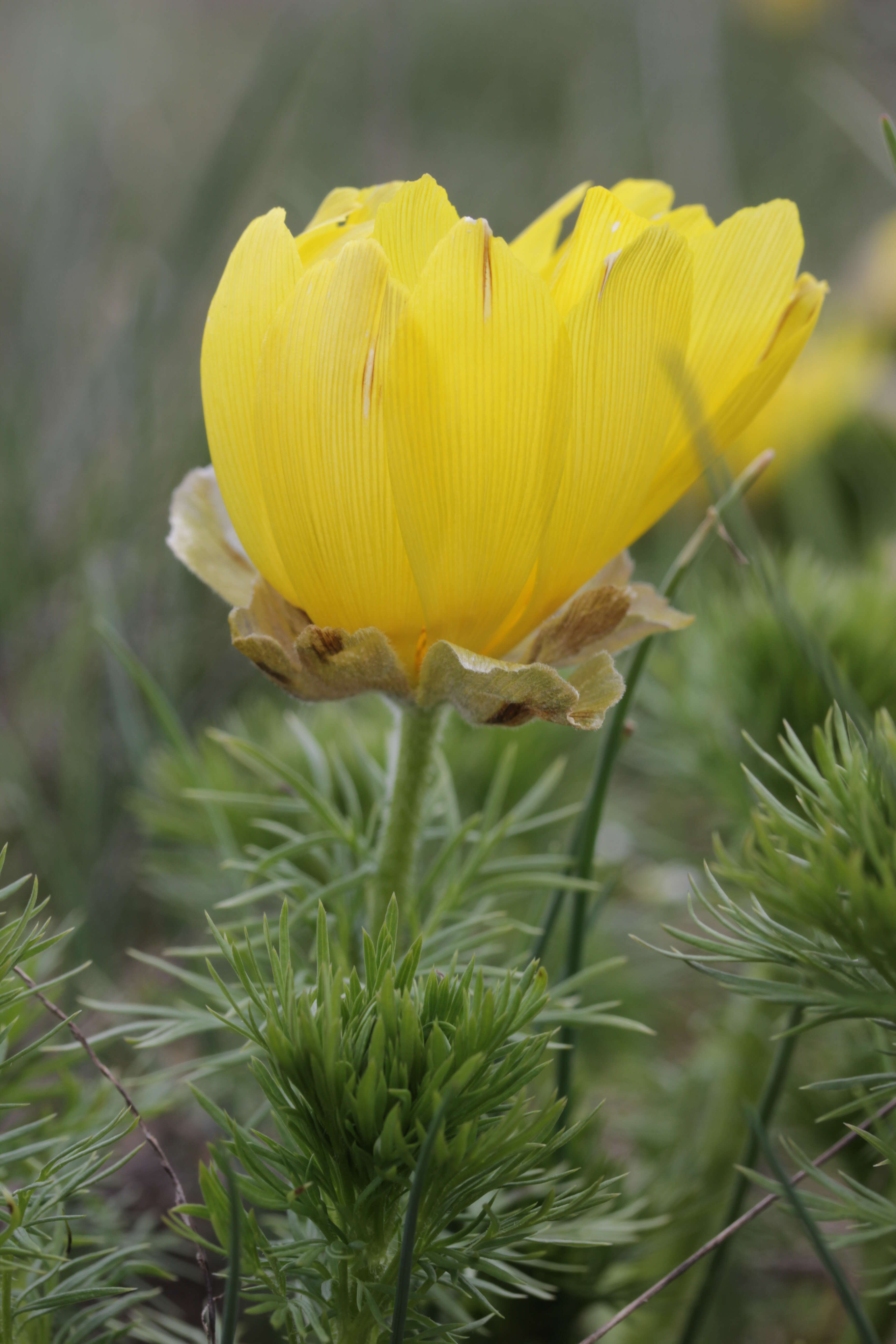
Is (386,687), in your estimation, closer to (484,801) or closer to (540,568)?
(540,568)

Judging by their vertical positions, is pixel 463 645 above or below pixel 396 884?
above

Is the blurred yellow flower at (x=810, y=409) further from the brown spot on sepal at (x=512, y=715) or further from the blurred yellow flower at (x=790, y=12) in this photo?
the blurred yellow flower at (x=790, y=12)

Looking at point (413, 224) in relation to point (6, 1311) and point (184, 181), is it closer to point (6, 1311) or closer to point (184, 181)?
point (6, 1311)

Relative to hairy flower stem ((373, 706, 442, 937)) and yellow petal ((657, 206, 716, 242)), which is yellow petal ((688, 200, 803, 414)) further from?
hairy flower stem ((373, 706, 442, 937))

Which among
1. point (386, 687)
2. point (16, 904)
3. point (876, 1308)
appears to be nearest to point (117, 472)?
point (16, 904)

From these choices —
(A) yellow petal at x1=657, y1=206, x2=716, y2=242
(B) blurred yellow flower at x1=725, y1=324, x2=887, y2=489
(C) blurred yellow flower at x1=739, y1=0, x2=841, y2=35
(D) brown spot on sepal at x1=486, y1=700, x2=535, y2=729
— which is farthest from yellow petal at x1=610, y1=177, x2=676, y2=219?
(C) blurred yellow flower at x1=739, y1=0, x2=841, y2=35

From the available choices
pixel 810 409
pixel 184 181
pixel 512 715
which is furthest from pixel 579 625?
pixel 184 181

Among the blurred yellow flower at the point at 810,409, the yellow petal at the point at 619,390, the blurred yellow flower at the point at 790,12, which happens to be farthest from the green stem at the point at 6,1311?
the blurred yellow flower at the point at 790,12
